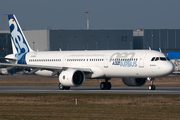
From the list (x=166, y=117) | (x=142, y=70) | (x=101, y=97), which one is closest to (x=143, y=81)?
(x=142, y=70)

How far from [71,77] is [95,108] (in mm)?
18354

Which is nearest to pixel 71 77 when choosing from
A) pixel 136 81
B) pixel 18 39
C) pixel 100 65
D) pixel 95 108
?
pixel 100 65

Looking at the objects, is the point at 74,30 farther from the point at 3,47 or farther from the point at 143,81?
the point at 143,81

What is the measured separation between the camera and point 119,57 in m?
46.4

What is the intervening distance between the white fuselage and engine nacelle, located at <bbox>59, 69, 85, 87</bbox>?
5.94 feet

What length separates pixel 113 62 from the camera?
4656 centimetres

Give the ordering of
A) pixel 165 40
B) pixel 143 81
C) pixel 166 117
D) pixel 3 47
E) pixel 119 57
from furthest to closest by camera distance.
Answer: pixel 165 40 < pixel 3 47 < pixel 143 81 < pixel 119 57 < pixel 166 117

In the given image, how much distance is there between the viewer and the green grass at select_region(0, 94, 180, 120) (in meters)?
22.9

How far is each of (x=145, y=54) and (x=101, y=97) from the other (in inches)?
506

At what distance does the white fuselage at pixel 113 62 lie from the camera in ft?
145

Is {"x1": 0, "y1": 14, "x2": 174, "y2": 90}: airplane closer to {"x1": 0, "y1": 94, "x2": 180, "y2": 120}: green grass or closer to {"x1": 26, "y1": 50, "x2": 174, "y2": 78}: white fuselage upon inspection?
{"x1": 26, "y1": 50, "x2": 174, "y2": 78}: white fuselage

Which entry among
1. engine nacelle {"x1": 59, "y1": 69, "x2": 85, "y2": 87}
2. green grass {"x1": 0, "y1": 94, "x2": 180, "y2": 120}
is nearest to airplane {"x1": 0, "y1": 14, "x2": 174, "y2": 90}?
engine nacelle {"x1": 59, "y1": 69, "x2": 85, "y2": 87}

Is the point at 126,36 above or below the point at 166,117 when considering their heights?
above

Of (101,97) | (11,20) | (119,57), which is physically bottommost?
(101,97)
